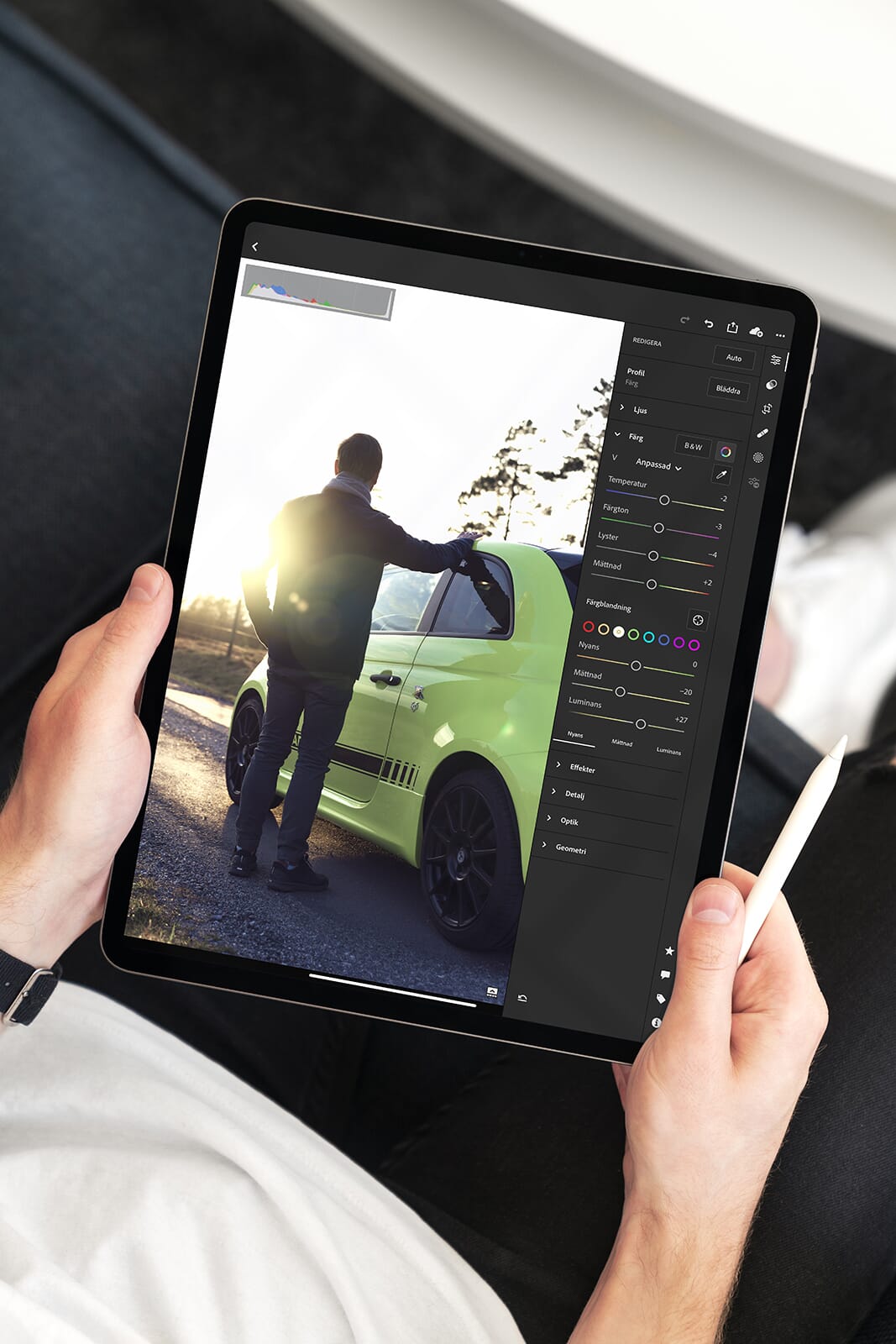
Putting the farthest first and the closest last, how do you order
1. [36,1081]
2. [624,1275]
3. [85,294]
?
[85,294] → [36,1081] → [624,1275]

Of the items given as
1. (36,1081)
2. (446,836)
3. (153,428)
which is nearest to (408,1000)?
(446,836)

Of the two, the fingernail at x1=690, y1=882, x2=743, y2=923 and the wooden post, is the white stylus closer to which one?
the fingernail at x1=690, y1=882, x2=743, y2=923

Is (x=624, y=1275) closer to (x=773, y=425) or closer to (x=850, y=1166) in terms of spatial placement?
(x=850, y=1166)

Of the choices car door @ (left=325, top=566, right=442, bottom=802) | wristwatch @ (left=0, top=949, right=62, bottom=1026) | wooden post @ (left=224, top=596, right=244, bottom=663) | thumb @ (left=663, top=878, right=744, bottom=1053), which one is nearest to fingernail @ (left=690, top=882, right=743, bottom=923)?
thumb @ (left=663, top=878, right=744, bottom=1053)

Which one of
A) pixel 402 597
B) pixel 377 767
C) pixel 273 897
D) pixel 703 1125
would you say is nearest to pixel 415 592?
pixel 402 597

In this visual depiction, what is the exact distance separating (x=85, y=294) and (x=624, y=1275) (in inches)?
37.4

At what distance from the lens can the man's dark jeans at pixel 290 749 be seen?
642 millimetres

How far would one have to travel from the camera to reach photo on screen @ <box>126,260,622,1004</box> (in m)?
0.63

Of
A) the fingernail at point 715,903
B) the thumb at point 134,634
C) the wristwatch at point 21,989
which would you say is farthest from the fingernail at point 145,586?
the fingernail at point 715,903

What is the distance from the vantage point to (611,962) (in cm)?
63

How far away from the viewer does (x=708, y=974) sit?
1.87ft

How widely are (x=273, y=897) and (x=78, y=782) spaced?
0.15 metres

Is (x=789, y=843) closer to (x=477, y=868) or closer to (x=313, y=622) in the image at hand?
(x=477, y=868)

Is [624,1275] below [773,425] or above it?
below
